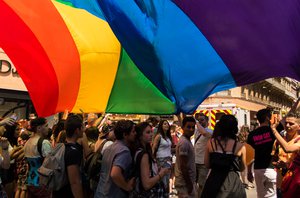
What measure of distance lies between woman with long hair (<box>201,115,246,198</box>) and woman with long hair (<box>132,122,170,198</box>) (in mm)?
565

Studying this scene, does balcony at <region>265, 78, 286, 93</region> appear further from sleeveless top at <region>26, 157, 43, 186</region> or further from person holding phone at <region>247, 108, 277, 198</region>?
sleeveless top at <region>26, 157, 43, 186</region>

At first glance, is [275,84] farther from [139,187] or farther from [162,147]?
[139,187]

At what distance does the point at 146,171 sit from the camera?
3.96m

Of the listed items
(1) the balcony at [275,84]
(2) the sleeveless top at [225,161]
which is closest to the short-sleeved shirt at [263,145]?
(2) the sleeveless top at [225,161]

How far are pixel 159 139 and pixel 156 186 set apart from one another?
11.7ft

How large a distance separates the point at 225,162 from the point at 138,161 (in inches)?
38.2

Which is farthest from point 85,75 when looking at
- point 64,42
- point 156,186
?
point 156,186

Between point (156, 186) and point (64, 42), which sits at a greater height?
point (64, 42)

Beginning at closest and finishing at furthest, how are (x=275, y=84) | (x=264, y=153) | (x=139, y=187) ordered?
(x=139, y=187) < (x=264, y=153) < (x=275, y=84)

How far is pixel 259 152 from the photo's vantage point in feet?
19.0

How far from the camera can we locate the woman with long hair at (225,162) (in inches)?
166

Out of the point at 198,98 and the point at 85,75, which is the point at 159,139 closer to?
the point at 85,75

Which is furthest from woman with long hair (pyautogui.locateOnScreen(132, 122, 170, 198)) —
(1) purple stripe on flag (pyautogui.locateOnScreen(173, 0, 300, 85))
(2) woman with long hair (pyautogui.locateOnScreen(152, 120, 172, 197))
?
(2) woman with long hair (pyautogui.locateOnScreen(152, 120, 172, 197))

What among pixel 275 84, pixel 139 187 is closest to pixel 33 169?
pixel 139 187
